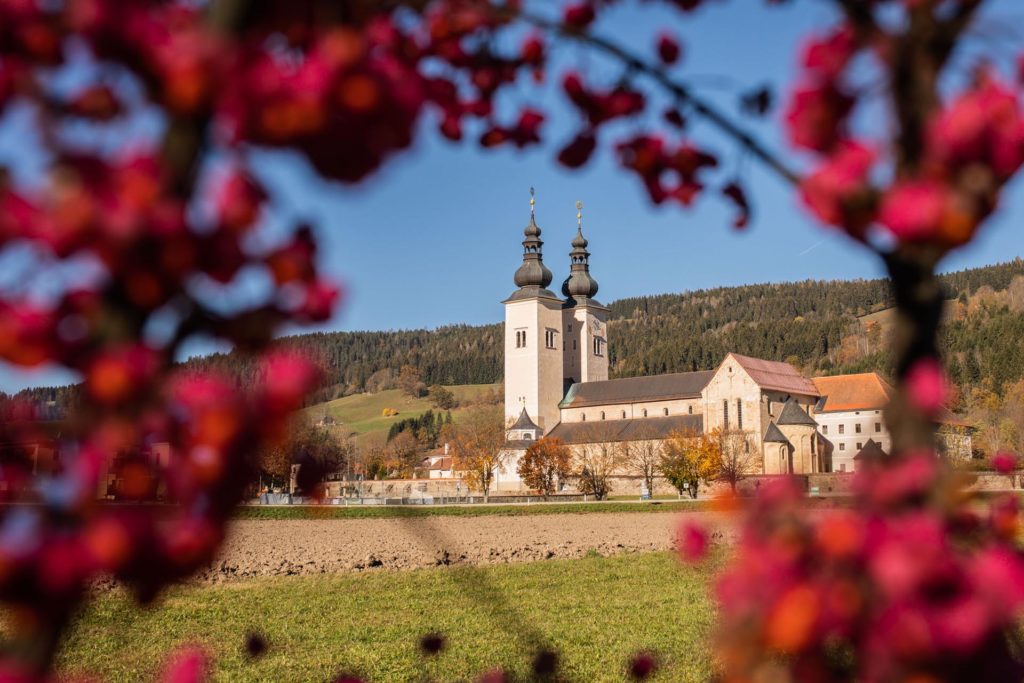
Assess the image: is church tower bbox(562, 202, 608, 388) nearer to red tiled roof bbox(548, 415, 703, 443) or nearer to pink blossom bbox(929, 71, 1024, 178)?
red tiled roof bbox(548, 415, 703, 443)

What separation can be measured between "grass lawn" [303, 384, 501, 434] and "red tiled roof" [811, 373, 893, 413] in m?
79.3

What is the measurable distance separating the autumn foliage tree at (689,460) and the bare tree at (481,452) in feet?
51.6

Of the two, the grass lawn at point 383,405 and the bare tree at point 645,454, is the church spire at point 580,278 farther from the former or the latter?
the grass lawn at point 383,405

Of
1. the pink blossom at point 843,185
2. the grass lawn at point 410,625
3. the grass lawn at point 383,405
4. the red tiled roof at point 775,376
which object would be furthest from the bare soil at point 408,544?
the grass lawn at point 383,405

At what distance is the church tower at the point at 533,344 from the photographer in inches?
3595

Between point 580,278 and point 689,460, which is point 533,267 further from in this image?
point 689,460

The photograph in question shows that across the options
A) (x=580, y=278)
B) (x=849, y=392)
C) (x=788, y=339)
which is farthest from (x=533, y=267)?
(x=788, y=339)

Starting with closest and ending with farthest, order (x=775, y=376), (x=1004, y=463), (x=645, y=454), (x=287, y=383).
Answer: (x=287, y=383), (x=1004, y=463), (x=645, y=454), (x=775, y=376)

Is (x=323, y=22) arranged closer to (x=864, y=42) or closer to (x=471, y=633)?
(x=864, y=42)

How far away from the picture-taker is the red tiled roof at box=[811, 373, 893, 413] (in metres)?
79.4

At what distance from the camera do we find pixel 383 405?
170625mm

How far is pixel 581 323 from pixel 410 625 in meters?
84.9

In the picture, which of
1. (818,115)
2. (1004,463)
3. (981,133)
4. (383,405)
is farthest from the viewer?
(383,405)

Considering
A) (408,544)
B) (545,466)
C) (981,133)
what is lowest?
(408,544)
